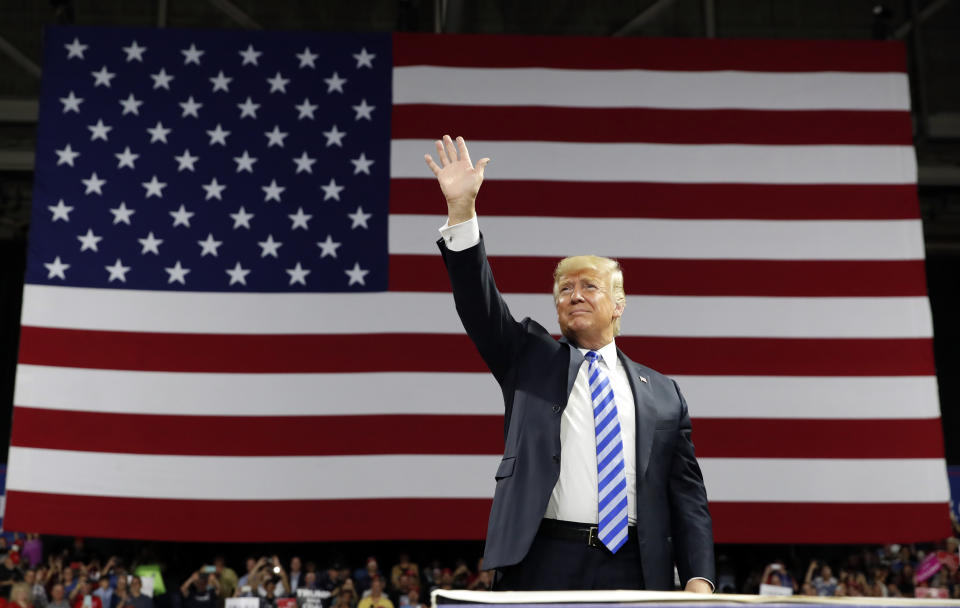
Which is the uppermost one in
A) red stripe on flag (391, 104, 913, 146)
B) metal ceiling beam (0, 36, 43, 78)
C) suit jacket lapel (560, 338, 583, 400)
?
metal ceiling beam (0, 36, 43, 78)

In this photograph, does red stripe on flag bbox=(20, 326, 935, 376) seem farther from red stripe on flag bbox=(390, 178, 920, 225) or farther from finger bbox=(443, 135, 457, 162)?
finger bbox=(443, 135, 457, 162)

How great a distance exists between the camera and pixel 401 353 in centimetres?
632

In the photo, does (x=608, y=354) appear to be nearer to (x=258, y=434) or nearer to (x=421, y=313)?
(x=421, y=313)

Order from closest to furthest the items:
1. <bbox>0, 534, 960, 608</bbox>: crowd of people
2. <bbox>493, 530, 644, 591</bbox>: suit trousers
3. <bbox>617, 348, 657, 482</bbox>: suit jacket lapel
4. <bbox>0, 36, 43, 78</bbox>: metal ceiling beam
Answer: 1. <bbox>493, 530, 644, 591</bbox>: suit trousers
2. <bbox>617, 348, 657, 482</bbox>: suit jacket lapel
3. <bbox>0, 534, 960, 608</bbox>: crowd of people
4. <bbox>0, 36, 43, 78</bbox>: metal ceiling beam

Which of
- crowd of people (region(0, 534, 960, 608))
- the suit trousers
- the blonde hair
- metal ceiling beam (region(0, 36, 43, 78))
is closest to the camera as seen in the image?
the suit trousers

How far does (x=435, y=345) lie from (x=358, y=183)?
1171mm

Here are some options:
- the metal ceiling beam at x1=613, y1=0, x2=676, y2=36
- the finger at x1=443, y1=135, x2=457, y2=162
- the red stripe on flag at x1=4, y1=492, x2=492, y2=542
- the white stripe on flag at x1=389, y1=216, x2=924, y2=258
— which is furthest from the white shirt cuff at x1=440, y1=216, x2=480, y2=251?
the metal ceiling beam at x1=613, y1=0, x2=676, y2=36

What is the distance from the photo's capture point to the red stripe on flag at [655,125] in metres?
6.62

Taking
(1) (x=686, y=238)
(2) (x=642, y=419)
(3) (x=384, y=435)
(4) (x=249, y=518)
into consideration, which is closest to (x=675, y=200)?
(1) (x=686, y=238)

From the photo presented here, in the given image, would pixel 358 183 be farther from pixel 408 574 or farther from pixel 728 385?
pixel 408 574

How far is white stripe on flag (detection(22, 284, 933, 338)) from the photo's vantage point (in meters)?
6.28

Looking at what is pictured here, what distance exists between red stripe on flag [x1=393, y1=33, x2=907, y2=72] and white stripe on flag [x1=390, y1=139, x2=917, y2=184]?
22.4 inches

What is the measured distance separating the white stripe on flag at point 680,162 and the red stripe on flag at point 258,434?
160cm

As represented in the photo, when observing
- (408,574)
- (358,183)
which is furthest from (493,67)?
(408,574)
